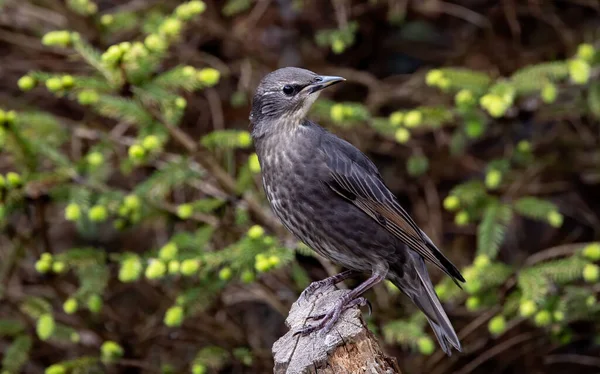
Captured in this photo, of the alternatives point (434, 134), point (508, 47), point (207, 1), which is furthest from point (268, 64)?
point (508, 47)

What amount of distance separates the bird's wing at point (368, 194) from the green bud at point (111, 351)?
1.47 meters

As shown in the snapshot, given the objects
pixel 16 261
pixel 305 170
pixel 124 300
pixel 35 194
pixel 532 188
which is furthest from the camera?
pixel 124 300

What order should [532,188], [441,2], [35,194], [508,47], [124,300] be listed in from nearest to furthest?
[35,194], [532,188], [508,47], [441,2], [124,300]

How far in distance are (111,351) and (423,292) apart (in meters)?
1.60

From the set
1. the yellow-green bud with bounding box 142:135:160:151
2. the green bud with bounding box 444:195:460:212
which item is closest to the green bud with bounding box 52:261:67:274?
the yellow-green bud with bounding box 142:135:160:151

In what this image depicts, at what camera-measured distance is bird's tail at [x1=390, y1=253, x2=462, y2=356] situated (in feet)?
10.7

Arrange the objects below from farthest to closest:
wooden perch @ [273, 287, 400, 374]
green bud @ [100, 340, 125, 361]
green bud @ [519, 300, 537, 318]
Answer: green bud @ [100, 340, 125, 361] → green bud @ [519, 300, 537, 318] → wooden perch @ [273, 287, 400, 374]

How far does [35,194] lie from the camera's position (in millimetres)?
3645

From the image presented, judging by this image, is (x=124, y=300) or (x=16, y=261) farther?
(x=124, y=300)

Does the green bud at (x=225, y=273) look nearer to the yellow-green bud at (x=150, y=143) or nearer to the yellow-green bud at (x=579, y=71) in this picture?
the yellow-green bud at (x=150, y=143)

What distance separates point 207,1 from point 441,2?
63.2 inches

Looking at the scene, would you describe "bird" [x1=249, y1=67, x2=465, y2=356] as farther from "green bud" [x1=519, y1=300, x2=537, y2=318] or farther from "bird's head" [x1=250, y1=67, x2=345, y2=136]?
"green bud" [x1=519, y1=300, x2=537, y2=318]

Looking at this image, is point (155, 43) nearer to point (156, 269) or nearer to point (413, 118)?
point (156, 269)

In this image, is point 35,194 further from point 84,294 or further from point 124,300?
point 124,300
